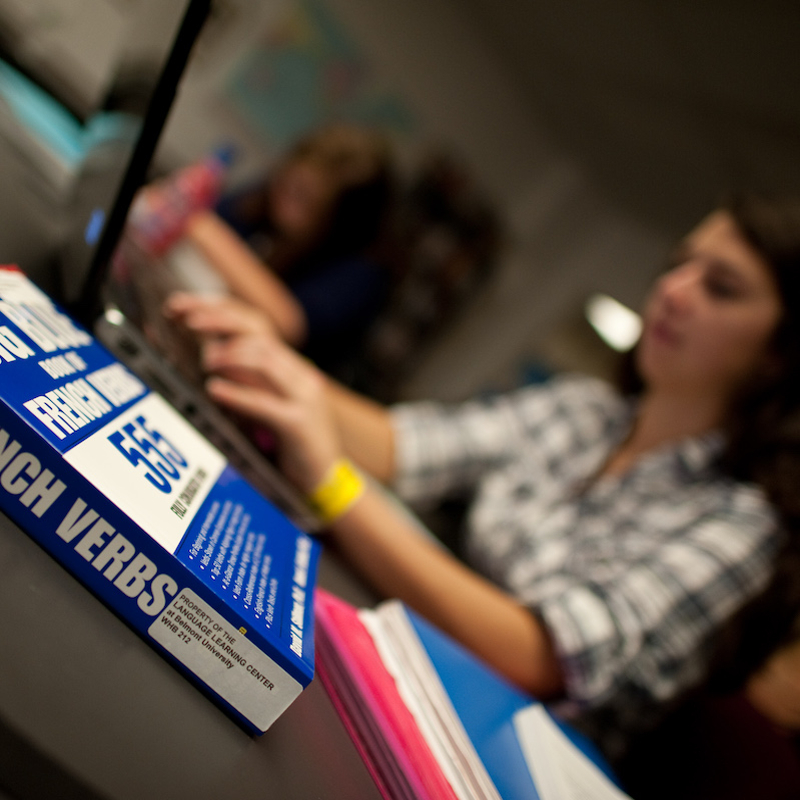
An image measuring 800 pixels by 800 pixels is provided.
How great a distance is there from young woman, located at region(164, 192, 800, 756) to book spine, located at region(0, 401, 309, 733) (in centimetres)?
30

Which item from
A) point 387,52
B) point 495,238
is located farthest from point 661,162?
point 387,52

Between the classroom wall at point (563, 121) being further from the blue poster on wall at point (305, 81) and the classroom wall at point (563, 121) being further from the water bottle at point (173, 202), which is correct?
the water bottle at point (173, 202)

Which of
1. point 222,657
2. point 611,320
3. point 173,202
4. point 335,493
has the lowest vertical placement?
point 611,320

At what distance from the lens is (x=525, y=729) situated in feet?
1.75

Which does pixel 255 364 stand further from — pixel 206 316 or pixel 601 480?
pixel 601 480

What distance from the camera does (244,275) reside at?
1.38 metres

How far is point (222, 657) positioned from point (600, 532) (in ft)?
2.48

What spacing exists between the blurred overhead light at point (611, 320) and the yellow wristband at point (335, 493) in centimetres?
385

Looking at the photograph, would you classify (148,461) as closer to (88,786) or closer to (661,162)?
(88,786)

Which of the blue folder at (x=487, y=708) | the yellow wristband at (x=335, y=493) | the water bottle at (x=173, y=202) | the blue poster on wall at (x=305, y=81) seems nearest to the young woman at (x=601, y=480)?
the yellow wristband at (x=335, y=493)

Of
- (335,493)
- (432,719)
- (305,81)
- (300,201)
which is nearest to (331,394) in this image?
(335,493)

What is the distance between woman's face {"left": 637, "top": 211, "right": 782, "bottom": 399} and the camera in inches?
34.0

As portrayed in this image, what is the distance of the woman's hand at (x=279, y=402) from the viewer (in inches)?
23.8

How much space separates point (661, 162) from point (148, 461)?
359 cm
